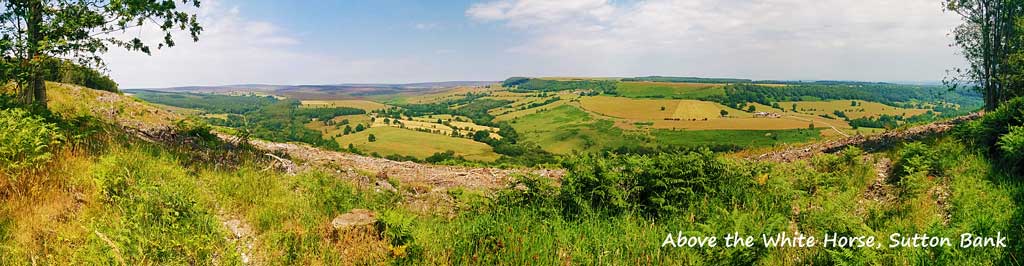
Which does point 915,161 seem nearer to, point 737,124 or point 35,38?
point 35,38

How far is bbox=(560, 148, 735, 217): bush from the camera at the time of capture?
7.26 m

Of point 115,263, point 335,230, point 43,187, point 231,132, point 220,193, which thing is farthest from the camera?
point 231,132

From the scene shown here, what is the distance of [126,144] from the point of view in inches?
374

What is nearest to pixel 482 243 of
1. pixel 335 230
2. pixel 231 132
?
pixel 335 230

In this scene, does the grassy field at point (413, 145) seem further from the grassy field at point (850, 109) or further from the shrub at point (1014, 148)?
the grassy field at point (850, 109)

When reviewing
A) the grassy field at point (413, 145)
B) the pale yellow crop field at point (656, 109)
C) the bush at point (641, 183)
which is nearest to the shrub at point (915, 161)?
the bush at point (641, 183)

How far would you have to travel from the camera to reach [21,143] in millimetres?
6453

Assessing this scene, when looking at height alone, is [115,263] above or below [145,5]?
below

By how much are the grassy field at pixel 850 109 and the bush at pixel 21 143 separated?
14681cm

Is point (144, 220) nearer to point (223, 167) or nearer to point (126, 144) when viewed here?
point (223, 167)

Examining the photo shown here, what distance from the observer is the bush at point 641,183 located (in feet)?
23.8

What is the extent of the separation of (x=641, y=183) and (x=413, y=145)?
88.1 meters

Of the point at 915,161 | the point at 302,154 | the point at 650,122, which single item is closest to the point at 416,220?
the point at 915,161

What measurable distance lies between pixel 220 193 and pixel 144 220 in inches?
93.3
